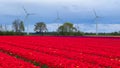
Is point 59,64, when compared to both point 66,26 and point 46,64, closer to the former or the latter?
point 46,64

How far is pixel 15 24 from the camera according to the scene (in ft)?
554

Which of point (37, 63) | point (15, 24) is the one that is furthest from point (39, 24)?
point (37, 63)

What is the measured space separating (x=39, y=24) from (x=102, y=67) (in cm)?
16189

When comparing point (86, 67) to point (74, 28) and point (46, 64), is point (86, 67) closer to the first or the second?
point (46, 64)

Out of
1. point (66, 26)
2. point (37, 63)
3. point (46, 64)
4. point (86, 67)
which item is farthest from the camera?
point (66, 26)

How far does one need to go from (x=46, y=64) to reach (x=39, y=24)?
6341 inches

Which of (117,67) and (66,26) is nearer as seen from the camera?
(117,67)

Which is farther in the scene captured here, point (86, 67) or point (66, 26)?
point (66, 26)

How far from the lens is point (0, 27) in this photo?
550 feet

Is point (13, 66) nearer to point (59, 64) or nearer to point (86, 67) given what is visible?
point (59, 64)

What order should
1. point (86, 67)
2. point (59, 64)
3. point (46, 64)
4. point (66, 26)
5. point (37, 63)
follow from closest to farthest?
point (86, 67) → point (59, 64) → point (46, 64) → point (37, 63) → point (66, 26)

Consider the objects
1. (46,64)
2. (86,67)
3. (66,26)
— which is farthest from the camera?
(66,26)

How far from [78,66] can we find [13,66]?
2.42m

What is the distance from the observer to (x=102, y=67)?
1465 cm
